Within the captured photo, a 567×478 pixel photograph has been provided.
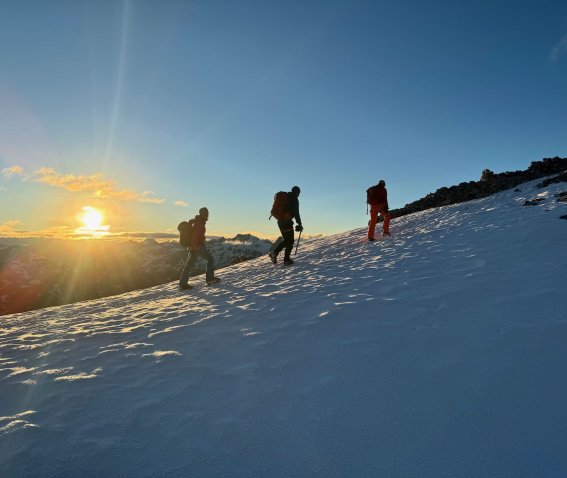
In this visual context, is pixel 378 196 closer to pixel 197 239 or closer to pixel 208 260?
pixel 208 260

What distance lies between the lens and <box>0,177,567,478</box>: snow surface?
3.13 m

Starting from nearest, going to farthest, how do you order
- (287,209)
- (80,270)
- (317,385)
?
(317,385) < (287,209) < (80,270)

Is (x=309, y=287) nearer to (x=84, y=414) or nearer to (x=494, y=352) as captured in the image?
(x=494, y=352)

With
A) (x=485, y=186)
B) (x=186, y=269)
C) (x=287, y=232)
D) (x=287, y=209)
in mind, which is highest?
(x=485, y=186)

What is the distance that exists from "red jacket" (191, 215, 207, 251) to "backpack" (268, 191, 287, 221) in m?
2.50

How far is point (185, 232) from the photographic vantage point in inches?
482

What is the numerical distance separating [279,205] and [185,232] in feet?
10.9

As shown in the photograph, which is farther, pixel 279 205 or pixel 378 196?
pixel 378 196

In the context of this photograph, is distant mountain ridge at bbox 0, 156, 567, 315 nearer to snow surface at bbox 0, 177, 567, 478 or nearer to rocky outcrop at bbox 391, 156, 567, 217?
rocky outcrop at bbox 391, 156, 567, 217

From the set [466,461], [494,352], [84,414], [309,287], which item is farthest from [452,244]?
[84,414]

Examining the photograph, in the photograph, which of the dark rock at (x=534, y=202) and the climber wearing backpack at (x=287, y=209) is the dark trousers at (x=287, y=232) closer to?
the climber wearing backpack at (x=287, y=209)

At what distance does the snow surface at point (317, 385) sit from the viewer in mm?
3131

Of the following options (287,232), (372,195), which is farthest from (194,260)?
(372,195)

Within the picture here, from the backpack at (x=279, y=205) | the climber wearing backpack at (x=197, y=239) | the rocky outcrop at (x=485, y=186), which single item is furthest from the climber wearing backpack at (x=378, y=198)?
the rocky outcrop at (x=485, y=186)
